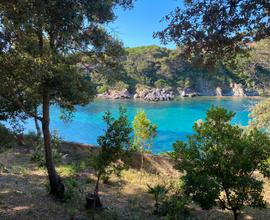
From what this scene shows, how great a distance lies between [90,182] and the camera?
526 inches

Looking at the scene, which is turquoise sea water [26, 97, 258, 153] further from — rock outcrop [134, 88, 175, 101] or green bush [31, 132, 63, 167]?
green bush [31, 132, 63, 167]

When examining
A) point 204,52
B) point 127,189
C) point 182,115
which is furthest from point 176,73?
point 204,52

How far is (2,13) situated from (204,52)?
11.4 feet

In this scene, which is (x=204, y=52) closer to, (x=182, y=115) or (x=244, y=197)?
(x=244, y=197)

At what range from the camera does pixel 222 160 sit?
7.60 metres

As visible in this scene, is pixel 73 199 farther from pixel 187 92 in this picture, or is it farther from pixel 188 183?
pixel 187 92

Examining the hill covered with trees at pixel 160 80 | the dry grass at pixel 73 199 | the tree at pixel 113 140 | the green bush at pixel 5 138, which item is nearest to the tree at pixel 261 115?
the dry grass at pixel 73 199

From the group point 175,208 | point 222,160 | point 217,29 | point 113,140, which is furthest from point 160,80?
point 217,29

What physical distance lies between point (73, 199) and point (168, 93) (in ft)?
293

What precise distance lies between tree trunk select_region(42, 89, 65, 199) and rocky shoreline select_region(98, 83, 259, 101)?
8145 centimetres

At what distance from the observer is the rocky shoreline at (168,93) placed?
9538 centimetres

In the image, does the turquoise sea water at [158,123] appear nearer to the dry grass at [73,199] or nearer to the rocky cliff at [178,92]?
the rocky cliff at [178,92]

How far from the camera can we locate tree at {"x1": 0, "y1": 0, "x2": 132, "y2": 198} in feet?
15.4

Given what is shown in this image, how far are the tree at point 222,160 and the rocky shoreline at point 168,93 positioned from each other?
8350 cm
